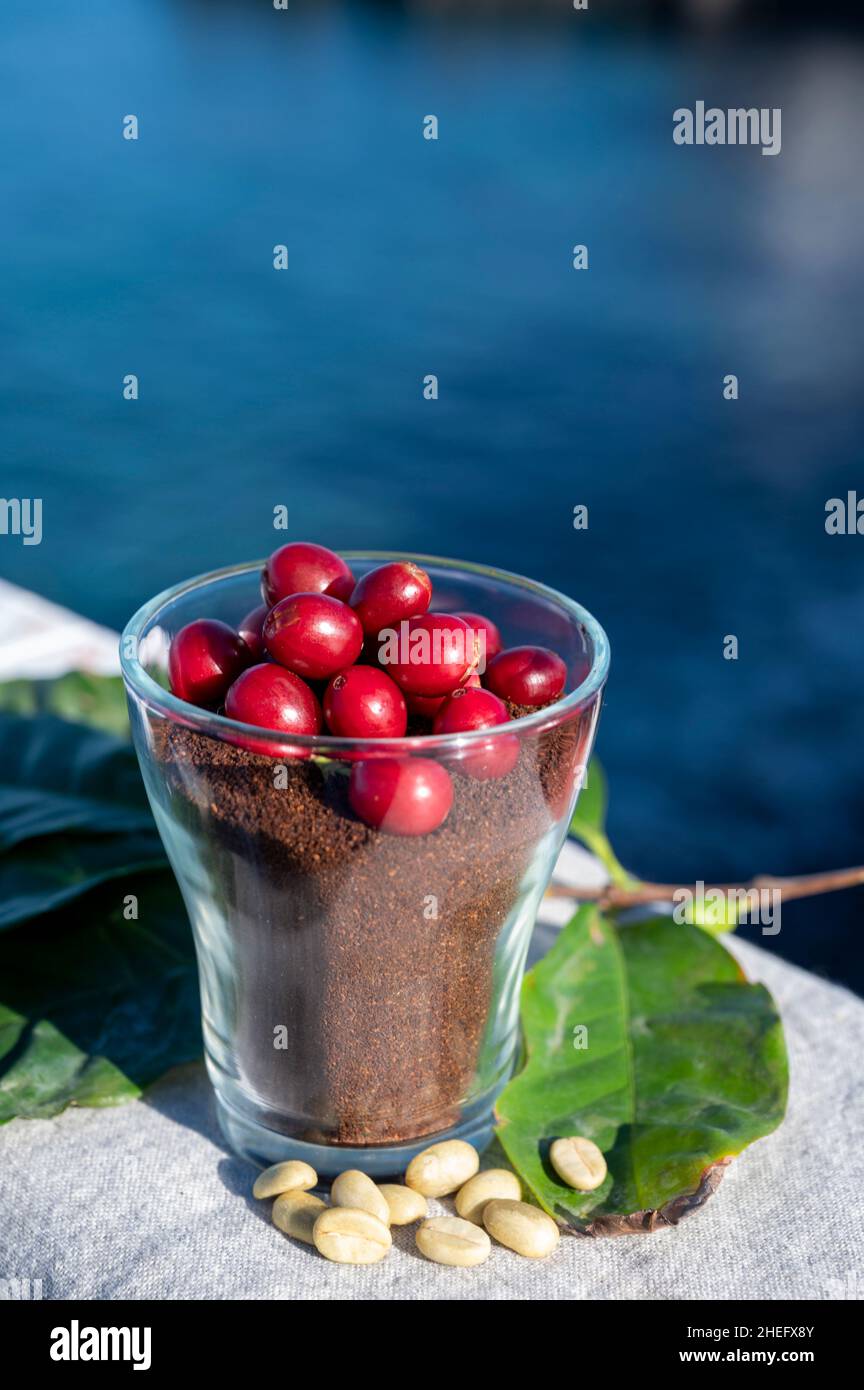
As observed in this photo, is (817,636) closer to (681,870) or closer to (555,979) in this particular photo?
(681,870)

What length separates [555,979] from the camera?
85cm

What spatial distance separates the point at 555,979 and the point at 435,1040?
6.4 inches

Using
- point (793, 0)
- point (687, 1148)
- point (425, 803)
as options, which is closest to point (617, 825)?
point (687, 1148)

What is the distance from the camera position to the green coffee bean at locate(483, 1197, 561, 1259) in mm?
682

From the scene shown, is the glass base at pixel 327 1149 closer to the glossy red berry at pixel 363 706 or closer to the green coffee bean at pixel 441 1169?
the green coffee bean at pixel 441 1169

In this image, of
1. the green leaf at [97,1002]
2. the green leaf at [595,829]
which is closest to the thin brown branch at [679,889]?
the green leaf at [595,829]

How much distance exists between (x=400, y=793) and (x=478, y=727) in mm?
54

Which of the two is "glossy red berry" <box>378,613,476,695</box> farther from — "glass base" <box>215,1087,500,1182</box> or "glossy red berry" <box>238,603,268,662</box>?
"glass base" <box>215,1087,500,1182</box>

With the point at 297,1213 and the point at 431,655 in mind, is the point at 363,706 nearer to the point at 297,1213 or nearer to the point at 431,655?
the point at 431,655

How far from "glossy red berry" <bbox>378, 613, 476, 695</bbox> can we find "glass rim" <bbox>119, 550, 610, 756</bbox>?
3 cm

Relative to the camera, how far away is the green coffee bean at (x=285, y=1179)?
706 millimetres

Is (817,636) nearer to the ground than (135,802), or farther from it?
nearer to the ground

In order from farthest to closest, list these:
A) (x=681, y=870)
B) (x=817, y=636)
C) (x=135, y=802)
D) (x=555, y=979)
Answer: (x=817, y=636) → (x=681, y=870) → (x=135, y=802) → (x=555, y=979)

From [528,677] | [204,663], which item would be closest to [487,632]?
[528,677]
